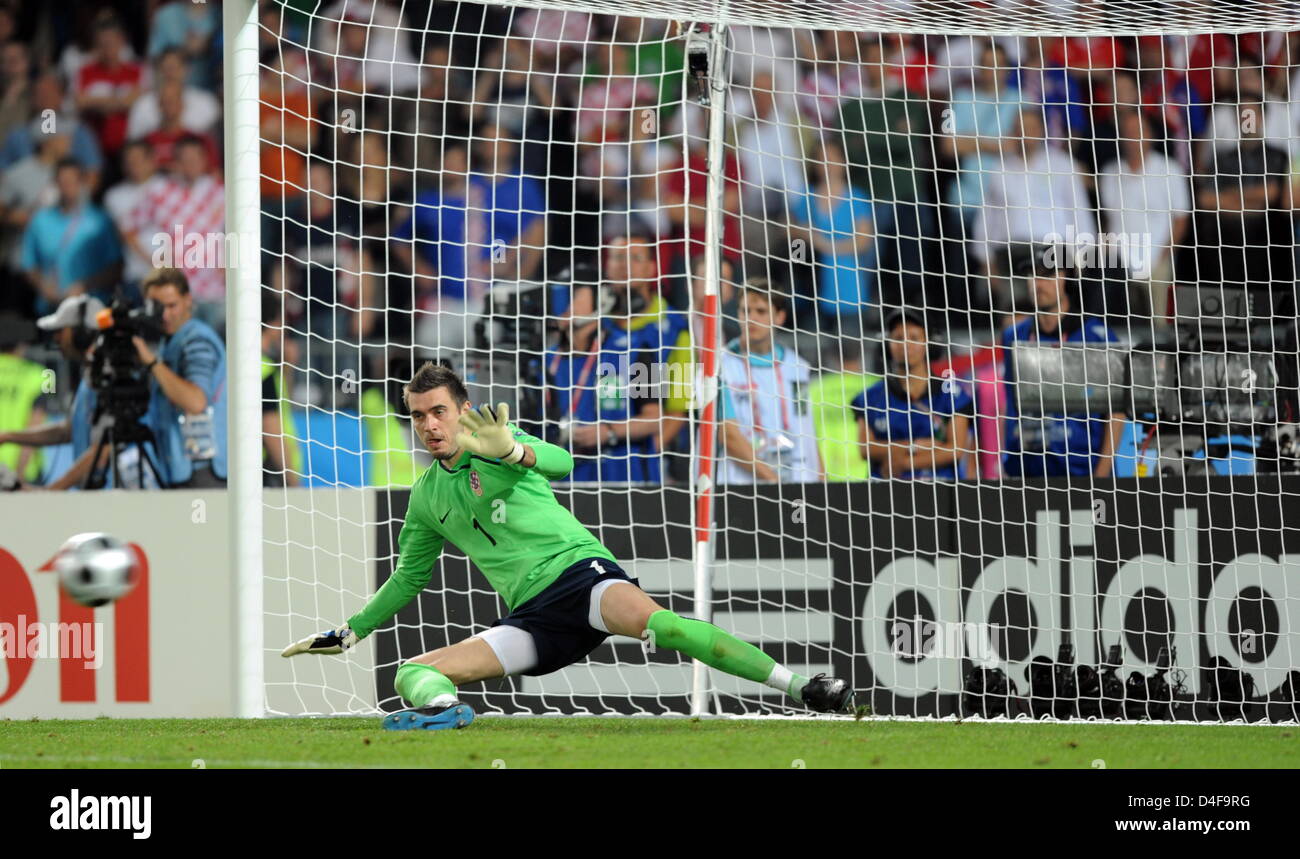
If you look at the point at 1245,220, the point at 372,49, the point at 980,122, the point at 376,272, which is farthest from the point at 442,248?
the point at 1245,220

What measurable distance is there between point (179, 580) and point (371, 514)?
0.99 metres

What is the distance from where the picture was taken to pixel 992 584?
718cm

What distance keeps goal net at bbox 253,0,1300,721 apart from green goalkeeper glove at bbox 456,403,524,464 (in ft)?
1.49

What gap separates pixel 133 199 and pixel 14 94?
1.46m

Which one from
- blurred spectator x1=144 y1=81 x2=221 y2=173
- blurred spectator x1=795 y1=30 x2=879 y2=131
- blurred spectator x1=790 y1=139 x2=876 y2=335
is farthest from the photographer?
blurred spectator x1=144 y1=81 x2=221 y2=173

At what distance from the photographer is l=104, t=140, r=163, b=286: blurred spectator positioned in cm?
1039

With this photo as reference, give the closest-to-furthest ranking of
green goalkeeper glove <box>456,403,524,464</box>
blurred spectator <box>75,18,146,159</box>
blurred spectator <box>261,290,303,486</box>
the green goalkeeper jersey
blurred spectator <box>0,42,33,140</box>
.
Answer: green goalkeeper glove <box>456,403,524,464</box>, the green goalkeeper jersey, blurred spectator <box>261,290,303,486</box>, blurred spectator <box>75,18,146,159</box>, blurred spectator <box>0,42,33,140</box>

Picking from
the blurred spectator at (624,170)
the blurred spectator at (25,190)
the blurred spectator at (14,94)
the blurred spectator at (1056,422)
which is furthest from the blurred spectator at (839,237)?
the blurred spectator at (14,94)

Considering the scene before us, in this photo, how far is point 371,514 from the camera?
7.61 meters

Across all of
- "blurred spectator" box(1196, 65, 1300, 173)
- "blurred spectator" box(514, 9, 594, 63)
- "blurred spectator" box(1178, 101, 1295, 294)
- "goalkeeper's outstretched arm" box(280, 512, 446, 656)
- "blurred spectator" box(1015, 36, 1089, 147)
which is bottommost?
"goalkeeper's outstretched arm" box(280, 512, 446, 656)

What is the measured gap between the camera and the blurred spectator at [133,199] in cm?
1039

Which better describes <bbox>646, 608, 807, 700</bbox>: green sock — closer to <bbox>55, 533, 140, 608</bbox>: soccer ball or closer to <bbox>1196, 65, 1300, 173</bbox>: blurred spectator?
<bbox>55, 533, 140, 608</bbox>: soccer ball

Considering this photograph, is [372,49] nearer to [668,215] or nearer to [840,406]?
[668,215]

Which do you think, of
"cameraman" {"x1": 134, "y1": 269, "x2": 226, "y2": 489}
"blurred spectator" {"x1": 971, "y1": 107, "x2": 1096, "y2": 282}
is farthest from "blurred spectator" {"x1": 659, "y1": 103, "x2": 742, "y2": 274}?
"cameraman" {"x1": 134, "y1": 269, "x2": 226, "y2": 489}
